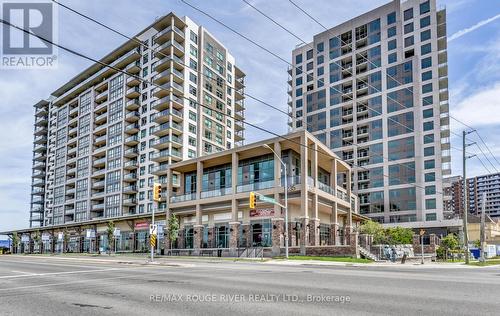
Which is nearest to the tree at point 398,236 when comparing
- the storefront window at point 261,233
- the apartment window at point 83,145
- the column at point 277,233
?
the storefront window at point 261,233

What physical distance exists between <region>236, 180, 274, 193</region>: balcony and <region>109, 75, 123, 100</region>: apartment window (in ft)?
185

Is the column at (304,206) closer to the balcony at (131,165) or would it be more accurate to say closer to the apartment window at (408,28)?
the balcony at (131,165)

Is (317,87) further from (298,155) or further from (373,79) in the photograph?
(298,155)

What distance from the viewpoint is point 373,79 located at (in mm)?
98312

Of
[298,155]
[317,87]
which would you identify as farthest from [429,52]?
[298,155]

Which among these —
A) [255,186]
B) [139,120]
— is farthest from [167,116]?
[255,186]

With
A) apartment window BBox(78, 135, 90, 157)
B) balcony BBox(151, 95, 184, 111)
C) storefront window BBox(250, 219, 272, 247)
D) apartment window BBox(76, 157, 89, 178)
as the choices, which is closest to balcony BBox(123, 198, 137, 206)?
balcony BBox(151, 95, 184, 111)

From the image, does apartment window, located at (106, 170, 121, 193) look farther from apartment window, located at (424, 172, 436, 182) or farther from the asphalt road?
the asphalt road

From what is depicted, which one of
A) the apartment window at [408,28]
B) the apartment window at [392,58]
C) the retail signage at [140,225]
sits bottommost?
the retail signage at [140,225]

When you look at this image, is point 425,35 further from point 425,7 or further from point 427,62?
point 425,7

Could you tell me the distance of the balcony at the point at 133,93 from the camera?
9150 centimetres

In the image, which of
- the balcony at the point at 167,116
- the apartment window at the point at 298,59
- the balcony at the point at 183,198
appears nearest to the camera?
the balcony at the point at 183,198

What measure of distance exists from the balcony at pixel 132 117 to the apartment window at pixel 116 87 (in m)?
6.73

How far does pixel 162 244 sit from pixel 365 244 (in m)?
38.0
